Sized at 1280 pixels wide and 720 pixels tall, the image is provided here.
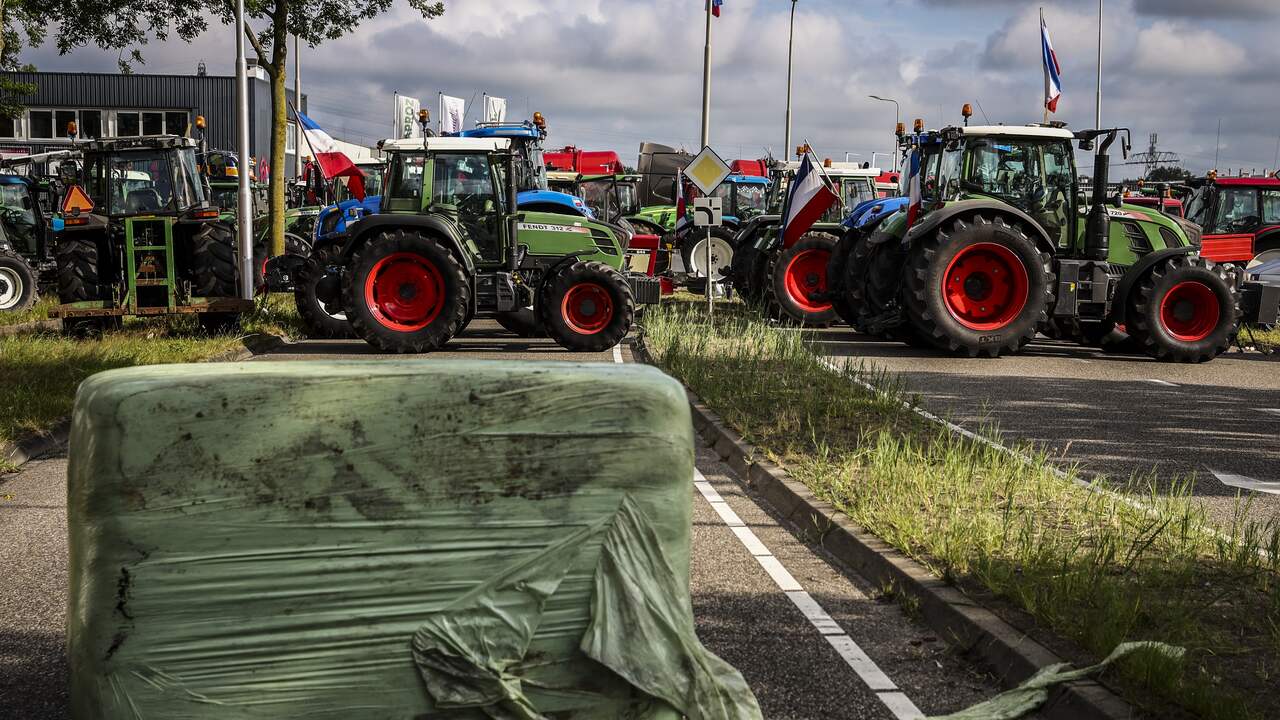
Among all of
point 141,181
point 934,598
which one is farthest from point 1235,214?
point 934,598

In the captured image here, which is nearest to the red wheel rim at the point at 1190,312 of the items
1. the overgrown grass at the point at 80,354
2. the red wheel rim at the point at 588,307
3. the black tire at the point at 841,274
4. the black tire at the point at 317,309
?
the black tire at the point at 841,274

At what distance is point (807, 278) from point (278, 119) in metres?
8.75

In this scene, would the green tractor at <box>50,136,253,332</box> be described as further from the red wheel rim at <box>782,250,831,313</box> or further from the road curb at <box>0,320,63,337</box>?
the red wheel rim at <box>782,250,831,313</box>

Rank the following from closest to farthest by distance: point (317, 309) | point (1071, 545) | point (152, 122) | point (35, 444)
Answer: point (1071, 545), point (35, 444), point (317, 309), point (152, 122)

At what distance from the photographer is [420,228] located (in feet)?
55.6

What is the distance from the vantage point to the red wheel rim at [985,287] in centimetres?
1708

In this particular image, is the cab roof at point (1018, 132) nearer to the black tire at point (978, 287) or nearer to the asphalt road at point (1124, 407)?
the black tire at point (978, 287)

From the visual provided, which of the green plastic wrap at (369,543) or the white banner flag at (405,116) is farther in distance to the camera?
the white banner flag at (405,116)

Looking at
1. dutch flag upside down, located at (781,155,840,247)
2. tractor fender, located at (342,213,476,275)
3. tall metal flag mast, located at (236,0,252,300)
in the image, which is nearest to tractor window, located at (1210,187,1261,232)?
dutch flag upside down, located at (781,155,840,247)

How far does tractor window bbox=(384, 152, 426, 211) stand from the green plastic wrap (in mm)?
13605

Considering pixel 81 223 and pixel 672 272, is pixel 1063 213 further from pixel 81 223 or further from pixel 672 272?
pixel 81 223

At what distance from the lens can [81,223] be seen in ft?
60.8

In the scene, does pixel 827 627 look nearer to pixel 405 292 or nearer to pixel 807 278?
pixel 405 292

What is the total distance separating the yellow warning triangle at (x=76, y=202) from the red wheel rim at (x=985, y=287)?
1124 cm
